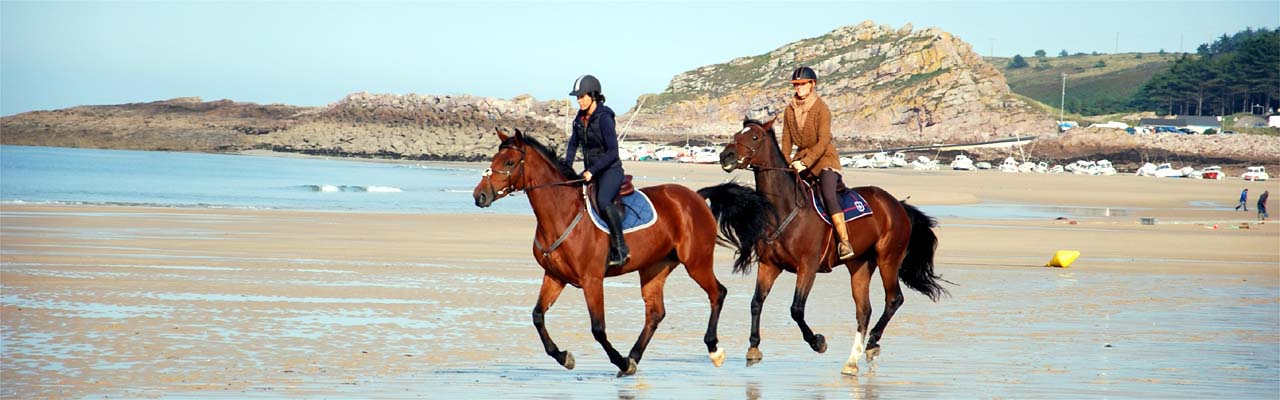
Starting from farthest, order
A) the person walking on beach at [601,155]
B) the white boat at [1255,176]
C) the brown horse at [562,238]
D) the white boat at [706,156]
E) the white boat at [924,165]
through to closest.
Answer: the white boat at [706,156] < the white boat at [924,165] < the white boat at [1255,176] < the person walking on beach at [601,155] < the brown horse at [562,238]

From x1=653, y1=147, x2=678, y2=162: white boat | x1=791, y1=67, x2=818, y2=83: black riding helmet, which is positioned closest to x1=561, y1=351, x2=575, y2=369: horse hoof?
x1=791, y1=67, x2=818, y2=83: black riding helmet

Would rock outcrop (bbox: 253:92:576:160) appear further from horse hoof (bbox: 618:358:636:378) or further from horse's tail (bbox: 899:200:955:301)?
horse hoof (bbox: 618:358:636:378)

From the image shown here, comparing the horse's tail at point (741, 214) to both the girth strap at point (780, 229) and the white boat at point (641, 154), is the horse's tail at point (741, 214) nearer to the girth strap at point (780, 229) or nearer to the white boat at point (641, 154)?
the girth strap at point (780, 229)

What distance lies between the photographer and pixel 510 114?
121500mm

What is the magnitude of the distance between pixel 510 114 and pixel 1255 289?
350 ft

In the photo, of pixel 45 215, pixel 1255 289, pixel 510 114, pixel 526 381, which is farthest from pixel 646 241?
pixel 510 114

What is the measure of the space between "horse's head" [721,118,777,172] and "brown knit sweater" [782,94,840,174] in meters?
0.39

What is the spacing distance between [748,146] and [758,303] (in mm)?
1237

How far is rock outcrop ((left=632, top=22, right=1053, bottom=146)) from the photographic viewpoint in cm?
15025

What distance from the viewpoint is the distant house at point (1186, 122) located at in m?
131

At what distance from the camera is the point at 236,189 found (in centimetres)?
4806

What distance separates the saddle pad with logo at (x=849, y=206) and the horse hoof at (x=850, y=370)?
4.63ft

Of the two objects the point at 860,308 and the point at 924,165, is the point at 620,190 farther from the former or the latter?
the point at 924,165

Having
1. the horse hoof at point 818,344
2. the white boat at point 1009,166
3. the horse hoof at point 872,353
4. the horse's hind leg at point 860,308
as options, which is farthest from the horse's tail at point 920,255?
the white boat at point 1009,166
